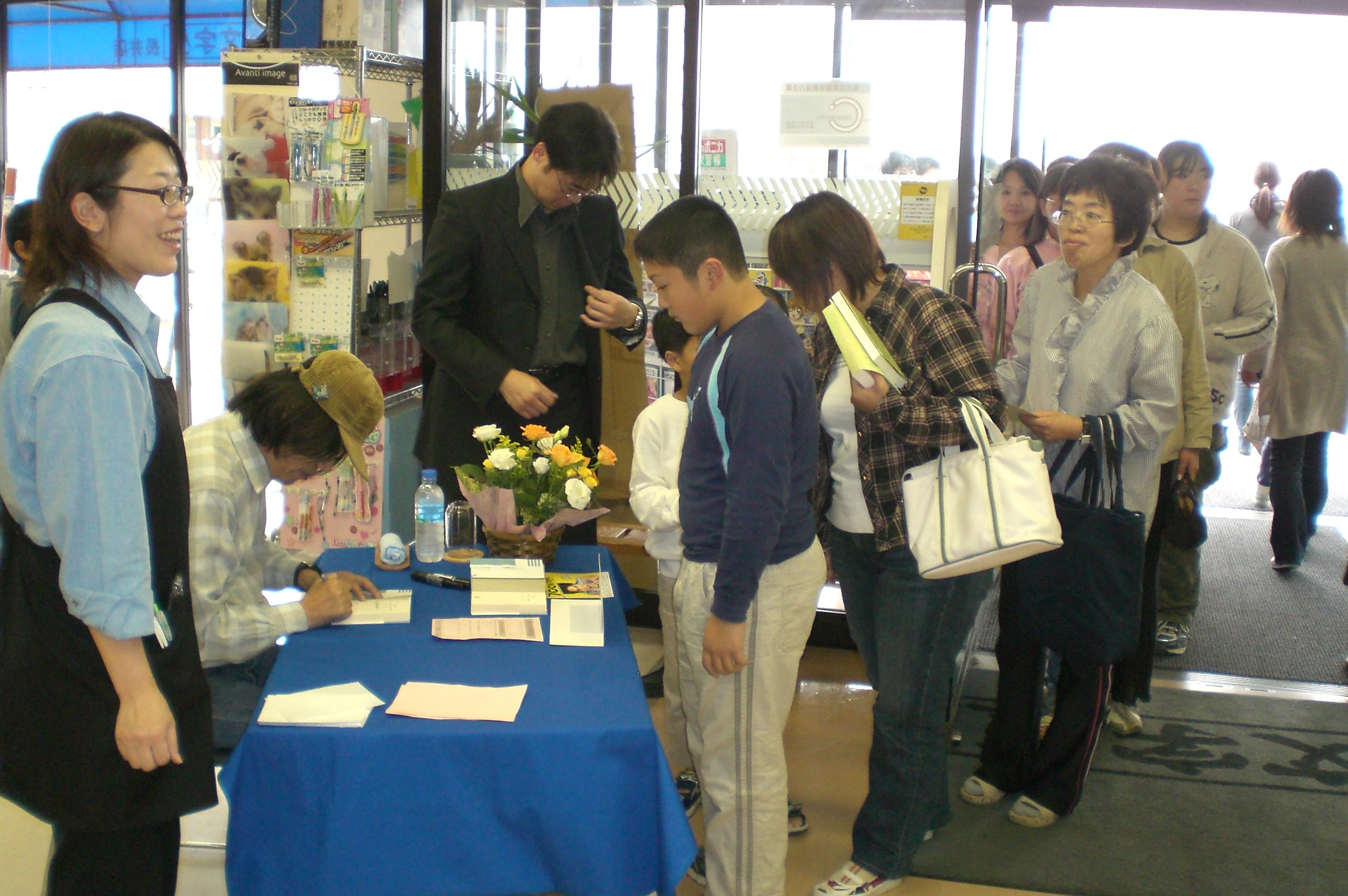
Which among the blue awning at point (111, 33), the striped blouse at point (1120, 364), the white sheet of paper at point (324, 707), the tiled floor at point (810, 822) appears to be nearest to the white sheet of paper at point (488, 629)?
the white sheet of paper at point (324, 707)

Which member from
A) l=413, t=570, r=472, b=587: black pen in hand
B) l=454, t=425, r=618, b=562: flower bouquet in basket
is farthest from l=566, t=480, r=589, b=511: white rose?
l=413, t=570, r=472, b=587: black pen in hand

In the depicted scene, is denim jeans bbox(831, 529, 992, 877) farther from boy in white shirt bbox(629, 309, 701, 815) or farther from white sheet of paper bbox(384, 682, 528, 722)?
white sheet of paper bbox(384, 682, 528, 722)

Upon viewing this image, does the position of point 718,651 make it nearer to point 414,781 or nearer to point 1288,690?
point 414,781

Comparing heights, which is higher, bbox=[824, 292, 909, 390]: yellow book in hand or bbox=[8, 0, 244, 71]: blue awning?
bbox=[8, 0, 244, 71]: blue awning

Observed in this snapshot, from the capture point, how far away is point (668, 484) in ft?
8.50

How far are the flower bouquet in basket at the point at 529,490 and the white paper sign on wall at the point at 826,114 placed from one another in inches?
70.1

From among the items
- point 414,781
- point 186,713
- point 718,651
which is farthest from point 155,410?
point 718,651

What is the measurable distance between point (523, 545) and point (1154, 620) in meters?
1.75

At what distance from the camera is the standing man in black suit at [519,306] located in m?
2.76

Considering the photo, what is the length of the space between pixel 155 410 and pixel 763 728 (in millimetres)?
1160

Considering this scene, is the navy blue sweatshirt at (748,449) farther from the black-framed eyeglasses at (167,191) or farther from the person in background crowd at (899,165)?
the person in background crowd at (899,165)

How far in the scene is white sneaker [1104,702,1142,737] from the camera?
3.33m

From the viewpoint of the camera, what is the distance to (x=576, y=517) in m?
2.35

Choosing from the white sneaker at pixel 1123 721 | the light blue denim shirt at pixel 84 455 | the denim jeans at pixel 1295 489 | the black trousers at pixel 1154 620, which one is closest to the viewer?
the light blue denim shirt at pixel 84 455
